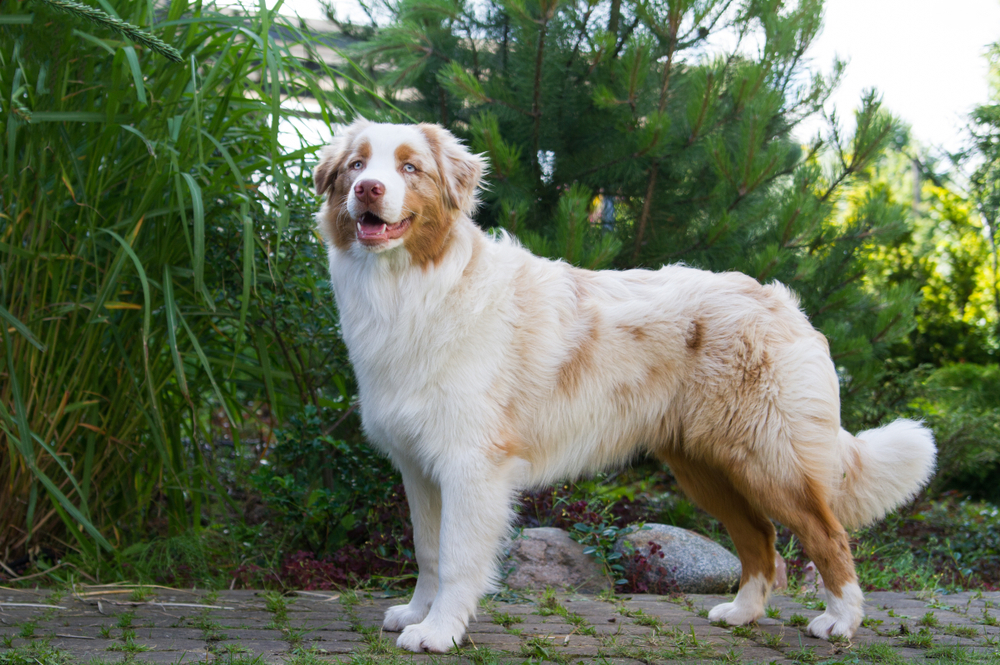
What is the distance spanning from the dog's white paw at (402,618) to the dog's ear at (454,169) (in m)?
1.58

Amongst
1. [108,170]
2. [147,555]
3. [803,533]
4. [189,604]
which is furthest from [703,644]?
[108,170]

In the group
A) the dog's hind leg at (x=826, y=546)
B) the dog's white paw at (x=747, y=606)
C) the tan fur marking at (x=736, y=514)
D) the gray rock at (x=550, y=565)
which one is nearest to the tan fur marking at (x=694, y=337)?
the tan fur marking at (x=736, y=514)

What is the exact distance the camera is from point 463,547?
104 inches

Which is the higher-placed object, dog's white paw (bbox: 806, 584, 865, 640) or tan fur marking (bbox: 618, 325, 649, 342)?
tan fur marking (bbox: 618, 325, 649, 342)

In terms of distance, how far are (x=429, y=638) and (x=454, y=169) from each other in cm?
175

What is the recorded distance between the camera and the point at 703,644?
2.79 meters

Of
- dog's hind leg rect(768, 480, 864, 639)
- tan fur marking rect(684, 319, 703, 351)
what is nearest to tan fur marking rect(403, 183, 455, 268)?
tan fur marking rect(684, 319, 703, 351)

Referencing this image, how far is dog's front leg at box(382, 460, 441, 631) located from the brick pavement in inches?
4.5

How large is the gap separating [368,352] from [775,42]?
3.11 metres

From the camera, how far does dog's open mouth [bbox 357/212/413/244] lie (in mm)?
2678

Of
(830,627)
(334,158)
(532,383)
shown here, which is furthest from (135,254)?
(830,627)

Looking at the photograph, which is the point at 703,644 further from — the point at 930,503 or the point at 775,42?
the point at 930,503

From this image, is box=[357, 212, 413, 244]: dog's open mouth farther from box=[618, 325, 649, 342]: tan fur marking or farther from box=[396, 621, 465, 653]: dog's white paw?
box=[396, 621, 465, 653]: dog's white paw

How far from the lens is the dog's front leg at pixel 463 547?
2.63 meters
